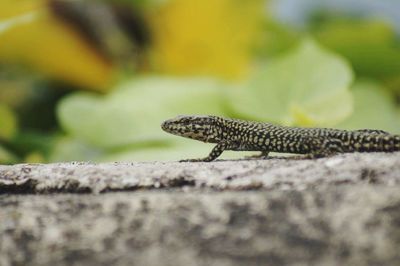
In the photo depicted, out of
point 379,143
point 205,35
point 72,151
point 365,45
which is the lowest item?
point 379,143

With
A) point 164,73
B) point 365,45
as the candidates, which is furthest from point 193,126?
point 164,73

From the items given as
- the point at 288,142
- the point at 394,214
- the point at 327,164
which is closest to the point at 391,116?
the point at 288,142

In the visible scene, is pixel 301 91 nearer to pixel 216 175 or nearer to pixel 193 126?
pixel 193 126

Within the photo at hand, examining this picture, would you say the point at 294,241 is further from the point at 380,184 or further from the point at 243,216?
the point at 380,184

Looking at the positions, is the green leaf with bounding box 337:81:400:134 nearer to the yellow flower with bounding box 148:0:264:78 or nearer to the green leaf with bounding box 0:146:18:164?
the yellow flower with bounding box 148:0:264:78

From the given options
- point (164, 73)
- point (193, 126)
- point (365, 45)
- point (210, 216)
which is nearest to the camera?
point (210, 216)

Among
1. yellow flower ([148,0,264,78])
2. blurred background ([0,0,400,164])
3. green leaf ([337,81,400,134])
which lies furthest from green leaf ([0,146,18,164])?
yellow flower ([148,0,264,78])

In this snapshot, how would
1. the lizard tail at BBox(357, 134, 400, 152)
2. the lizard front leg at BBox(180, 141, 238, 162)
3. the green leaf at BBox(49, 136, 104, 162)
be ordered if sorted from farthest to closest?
the green leaf at BBox(49, 136, 104, 162)
the lizard front leg at BBox(180, 141, 238, 162)
the lizard tail at BBox(357, 134, 400, 152)
